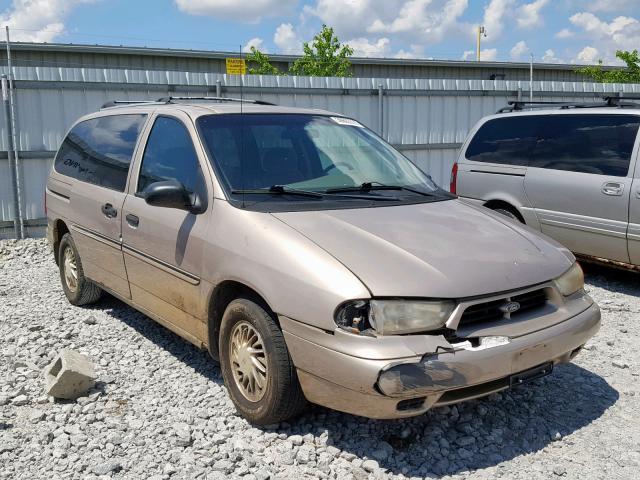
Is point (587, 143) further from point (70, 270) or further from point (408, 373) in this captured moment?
point (70, 270)

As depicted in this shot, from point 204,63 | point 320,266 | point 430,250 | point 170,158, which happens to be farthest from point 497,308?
point 204,63

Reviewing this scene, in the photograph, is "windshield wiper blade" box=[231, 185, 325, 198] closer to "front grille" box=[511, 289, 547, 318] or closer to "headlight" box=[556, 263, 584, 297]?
"front grille" box=[511, 289, 547, 318]

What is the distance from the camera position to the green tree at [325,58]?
2505 cm

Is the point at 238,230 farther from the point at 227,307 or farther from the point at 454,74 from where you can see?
the point at 454,74

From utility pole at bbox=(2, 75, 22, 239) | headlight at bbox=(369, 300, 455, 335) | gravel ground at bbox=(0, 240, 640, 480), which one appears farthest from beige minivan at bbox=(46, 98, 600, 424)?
utility pole at bbox=(2, 75, 22, 239)

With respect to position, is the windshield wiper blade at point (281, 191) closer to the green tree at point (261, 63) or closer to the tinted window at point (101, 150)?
the tinted window at point (101, 150)

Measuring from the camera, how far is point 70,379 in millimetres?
3967

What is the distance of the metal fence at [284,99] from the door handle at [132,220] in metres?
3.27

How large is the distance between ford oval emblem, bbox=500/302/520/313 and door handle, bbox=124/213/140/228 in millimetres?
2474

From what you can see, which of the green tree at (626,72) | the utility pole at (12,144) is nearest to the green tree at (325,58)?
the green tree at (626,72)

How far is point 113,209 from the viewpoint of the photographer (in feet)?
15.6

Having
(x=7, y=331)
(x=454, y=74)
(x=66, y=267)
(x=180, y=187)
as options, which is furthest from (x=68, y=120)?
(x=454, y=74)

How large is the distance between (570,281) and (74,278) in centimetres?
430

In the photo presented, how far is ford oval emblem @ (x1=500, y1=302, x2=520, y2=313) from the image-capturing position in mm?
3201
